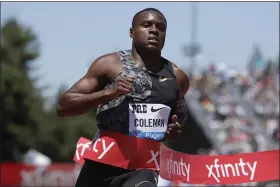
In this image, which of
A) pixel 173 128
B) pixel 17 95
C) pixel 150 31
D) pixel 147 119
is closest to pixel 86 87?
pixel 147 119

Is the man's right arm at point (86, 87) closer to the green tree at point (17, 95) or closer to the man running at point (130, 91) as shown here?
the man running at point (130, 91)

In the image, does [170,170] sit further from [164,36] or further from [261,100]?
[261,100]

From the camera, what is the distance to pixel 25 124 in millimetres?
45375

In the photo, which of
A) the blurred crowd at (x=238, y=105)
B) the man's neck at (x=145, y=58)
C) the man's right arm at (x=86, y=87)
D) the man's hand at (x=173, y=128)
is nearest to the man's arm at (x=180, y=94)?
the man's hand at (x=173, y=128)

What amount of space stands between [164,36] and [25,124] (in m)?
40.0

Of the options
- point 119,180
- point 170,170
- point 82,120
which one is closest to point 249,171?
point 170,170

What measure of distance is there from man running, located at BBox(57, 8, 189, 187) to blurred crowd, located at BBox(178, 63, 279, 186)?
1330cm

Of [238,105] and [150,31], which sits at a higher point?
[150,31]

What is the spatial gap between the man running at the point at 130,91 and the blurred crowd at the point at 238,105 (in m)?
13.3

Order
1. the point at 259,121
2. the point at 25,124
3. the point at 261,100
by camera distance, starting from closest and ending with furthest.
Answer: the point at 259,121, the point at 261,100, the point at 25,124

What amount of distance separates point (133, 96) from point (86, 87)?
0.38 m

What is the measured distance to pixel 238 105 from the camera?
24.1 meters

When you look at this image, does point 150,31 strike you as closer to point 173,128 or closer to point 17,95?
point 173,128

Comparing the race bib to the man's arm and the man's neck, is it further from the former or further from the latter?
the man's neck
